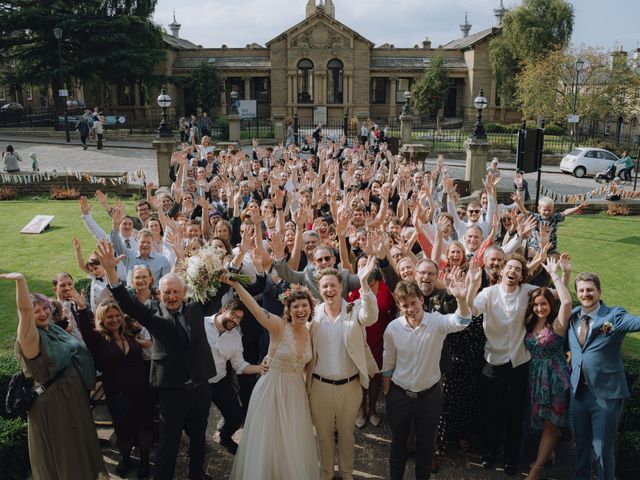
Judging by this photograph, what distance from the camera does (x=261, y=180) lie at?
434 inches

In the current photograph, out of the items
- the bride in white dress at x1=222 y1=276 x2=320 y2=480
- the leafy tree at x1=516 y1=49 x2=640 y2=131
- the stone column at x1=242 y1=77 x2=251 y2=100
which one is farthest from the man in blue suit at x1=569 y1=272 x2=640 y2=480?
the stone column at x1=242 y1=77 x2=251 y2=100

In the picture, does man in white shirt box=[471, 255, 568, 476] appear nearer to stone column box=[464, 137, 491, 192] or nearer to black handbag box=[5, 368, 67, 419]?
black handbag box=[5, 368, 67, 419]

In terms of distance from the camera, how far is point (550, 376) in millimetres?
4602

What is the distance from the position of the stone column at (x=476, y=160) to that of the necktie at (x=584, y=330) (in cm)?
1423

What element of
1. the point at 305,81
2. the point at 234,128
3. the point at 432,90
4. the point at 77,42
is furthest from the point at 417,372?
the point at 305,81

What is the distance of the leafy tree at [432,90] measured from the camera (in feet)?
139

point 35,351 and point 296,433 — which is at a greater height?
point 35,351

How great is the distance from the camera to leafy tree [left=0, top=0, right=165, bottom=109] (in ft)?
109

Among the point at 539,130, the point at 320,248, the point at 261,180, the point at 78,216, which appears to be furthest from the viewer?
the point at 78,216

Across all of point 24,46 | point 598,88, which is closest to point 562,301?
point 598,88

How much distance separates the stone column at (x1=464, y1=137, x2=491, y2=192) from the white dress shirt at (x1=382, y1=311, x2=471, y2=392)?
14514 millimetres

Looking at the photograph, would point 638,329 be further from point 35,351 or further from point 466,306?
point 35,351

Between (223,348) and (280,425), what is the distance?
0.91 metres

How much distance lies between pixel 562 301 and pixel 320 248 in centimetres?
219
